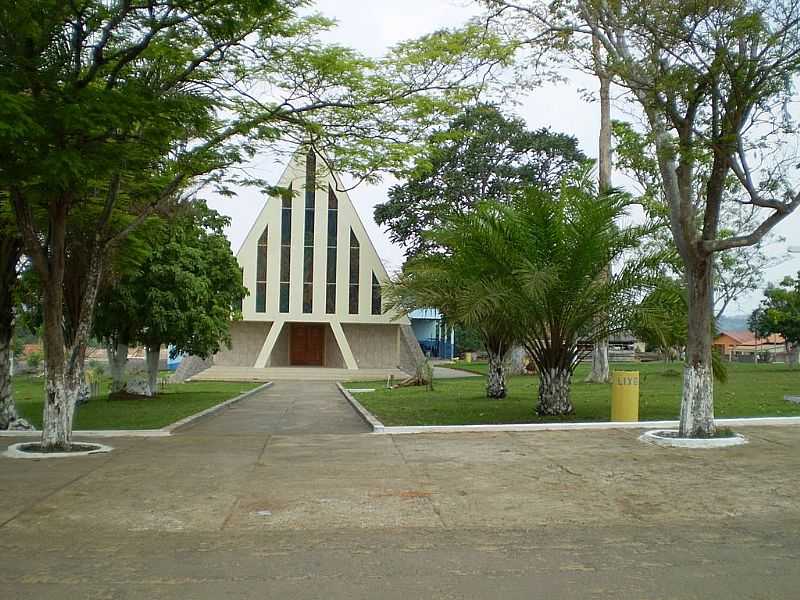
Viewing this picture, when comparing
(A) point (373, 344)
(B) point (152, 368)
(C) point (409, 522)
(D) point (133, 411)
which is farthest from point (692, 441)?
(A) point (373, 344)

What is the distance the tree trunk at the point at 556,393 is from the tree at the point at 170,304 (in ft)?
33.1

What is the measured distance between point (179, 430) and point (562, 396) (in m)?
7.34

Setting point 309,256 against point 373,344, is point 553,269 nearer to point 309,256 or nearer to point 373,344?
point 309,256

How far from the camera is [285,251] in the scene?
42.9 metres

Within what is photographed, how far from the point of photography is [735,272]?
38.7 m

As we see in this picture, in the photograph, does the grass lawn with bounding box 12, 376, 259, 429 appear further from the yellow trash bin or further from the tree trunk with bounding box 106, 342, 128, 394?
the yellow trash bin

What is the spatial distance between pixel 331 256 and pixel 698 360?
32410 millimetres

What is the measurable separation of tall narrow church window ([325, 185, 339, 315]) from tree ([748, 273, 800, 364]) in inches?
836

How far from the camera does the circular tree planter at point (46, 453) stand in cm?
1106

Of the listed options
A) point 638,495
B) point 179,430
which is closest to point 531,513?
point 638,495

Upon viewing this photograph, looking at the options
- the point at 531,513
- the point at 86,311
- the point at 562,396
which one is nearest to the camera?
the point at 531,513

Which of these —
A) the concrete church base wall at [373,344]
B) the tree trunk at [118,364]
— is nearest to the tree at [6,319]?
the tree trunk at [118,364]

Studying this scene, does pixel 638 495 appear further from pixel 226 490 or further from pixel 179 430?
pixel 179 430

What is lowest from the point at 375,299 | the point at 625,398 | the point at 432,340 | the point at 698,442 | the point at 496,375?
the point at 698,442
